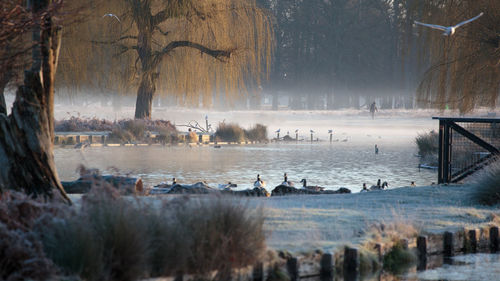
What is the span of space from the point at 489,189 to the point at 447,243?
2.69 m

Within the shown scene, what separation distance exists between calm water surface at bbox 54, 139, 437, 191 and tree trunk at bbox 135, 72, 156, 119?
3.65 m

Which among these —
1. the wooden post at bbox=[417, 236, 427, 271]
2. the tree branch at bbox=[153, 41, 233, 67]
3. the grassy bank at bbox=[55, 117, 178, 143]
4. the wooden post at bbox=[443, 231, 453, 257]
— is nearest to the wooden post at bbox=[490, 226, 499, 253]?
the wooden post at bbox=[443, 231, 453, 257]

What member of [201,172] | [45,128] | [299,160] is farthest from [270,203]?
[299,160]

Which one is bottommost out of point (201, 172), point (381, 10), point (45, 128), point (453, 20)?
→ point (201, 172)

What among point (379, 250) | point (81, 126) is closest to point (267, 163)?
point (81, 126)

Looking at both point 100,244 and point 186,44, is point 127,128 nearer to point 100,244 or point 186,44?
point 186,44

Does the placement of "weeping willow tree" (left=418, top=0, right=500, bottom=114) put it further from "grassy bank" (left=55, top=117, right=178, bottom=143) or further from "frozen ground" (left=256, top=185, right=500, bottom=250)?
"grassy bank" (left=55, top=117, right=178, bottom=143)

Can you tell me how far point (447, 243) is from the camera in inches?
375

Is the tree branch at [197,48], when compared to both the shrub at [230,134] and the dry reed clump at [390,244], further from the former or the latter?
the dry reed clump at [390,244]

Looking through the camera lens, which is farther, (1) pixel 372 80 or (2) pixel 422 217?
(1) pixel 372 80

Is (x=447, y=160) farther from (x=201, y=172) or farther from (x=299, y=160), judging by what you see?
(x=299, y=160)

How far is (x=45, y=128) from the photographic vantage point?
29.4 feet

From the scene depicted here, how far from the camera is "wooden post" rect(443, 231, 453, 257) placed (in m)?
9.48

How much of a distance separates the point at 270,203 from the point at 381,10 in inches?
2225
